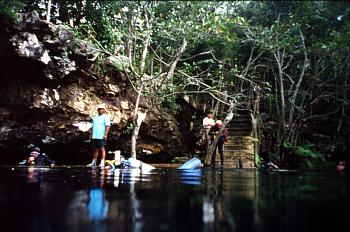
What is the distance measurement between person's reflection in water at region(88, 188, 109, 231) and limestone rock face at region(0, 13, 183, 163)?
944cm

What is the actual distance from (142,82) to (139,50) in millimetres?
4038

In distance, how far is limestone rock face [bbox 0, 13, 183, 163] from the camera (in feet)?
34.4

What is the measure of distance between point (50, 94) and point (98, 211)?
10.4 metres

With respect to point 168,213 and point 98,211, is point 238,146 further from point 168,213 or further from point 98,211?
point 98,211

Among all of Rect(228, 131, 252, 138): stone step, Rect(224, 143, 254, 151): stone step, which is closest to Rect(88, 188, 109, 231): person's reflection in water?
Rect(224, 143, 254, 151): stone step

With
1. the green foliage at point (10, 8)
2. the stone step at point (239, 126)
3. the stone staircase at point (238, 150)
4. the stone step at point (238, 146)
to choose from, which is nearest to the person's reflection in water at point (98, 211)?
the green foliage at point (10, 8)

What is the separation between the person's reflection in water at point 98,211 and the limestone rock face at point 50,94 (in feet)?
31.0

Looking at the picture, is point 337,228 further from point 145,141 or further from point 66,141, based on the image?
→ point 145,141

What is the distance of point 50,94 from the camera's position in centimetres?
1130

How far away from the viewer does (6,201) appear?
7.19ft

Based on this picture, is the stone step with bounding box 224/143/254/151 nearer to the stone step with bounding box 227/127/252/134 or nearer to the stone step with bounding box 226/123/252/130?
the stone step with bounding box 227/127/252/134

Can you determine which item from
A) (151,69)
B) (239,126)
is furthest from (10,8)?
(239,126)

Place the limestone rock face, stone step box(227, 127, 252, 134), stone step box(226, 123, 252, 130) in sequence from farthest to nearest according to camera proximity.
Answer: stone step box(226, 123, 252, 130), stone step box(227, 127, 252, 134), the limestone rock face

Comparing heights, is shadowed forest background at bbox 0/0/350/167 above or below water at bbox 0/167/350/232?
above
